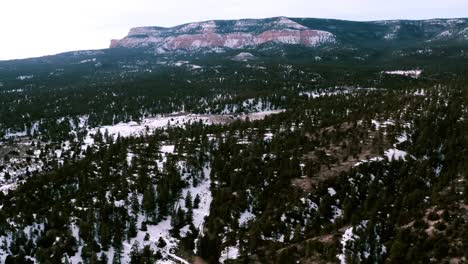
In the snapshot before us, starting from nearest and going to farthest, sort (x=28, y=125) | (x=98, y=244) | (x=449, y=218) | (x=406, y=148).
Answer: (x=449, y=218), (x=98, y=244), (x=406, y=148), (x=28, y=125)

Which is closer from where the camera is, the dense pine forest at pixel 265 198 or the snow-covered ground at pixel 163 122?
the dense pine forest at pixel 265 198

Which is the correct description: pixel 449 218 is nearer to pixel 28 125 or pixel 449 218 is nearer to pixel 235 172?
pixel 235 172

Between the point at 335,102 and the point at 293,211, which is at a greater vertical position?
the point at 335,102

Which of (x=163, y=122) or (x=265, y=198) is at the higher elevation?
(x=163, y=122)

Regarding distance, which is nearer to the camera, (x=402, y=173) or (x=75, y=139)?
(x=402, y=173)

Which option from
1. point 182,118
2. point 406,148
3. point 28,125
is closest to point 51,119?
point 28,125

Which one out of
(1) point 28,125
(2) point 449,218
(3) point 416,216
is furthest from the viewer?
(1) point 28,125

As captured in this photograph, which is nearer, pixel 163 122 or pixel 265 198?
pixel 265 198

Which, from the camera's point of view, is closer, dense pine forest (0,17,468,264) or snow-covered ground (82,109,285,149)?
dense pine forest (0,17,468,264)

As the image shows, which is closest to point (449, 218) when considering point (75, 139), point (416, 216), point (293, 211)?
point (416, 216)

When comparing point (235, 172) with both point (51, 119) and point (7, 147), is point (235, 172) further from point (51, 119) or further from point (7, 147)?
point (51, 119)
